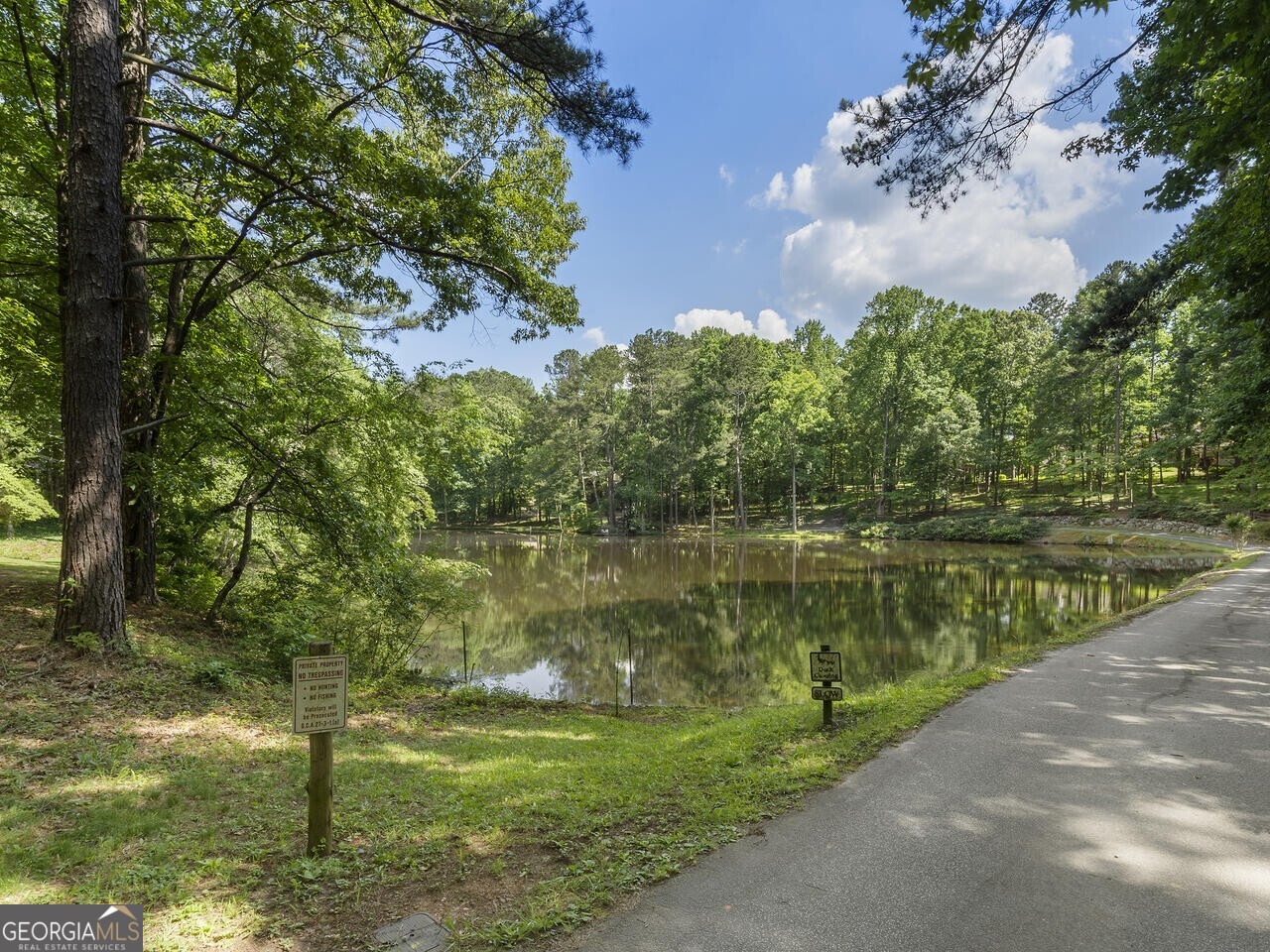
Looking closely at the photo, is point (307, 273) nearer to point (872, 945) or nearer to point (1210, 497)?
point (872, 945)

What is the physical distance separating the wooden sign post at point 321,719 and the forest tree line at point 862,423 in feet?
106

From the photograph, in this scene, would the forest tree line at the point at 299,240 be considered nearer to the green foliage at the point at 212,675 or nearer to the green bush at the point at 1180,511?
the green foliage at the point at 212,675

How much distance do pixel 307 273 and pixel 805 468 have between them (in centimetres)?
4228

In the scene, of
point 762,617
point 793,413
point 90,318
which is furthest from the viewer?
point 793,413

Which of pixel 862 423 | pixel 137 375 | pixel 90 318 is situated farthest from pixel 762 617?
pixel 862 423

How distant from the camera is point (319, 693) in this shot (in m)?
3.19

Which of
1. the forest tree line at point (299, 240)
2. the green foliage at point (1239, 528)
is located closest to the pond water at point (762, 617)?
the green foliage at point (1239, 528)

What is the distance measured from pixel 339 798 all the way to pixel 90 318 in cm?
499

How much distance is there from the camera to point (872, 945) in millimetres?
2572

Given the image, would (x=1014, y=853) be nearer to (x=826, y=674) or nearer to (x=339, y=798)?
(x=826, y=674)

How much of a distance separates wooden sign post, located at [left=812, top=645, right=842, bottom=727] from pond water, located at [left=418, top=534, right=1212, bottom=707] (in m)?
4.17

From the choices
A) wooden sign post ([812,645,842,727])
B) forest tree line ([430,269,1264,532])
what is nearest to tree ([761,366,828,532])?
forest tree line ([430,269,1264,532])

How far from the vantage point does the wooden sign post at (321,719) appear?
3.17 metres

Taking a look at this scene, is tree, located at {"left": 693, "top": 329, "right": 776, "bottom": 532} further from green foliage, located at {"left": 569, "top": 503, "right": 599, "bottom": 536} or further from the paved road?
the paved road
